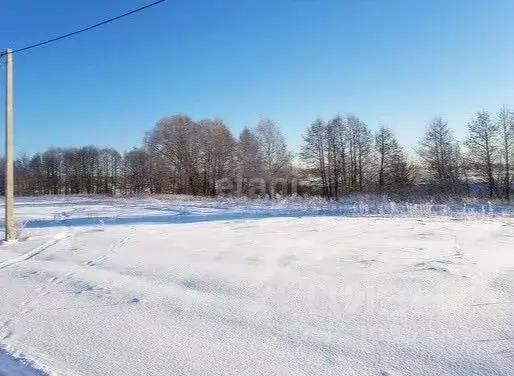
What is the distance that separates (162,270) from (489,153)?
45.1m

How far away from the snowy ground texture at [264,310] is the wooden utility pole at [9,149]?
76.1 inches

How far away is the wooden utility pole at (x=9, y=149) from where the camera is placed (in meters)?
9.25

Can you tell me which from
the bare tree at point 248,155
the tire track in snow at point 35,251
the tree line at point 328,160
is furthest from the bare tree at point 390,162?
the tire track in snow at point 35,251

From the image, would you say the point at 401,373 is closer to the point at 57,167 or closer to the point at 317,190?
the point at 317,190

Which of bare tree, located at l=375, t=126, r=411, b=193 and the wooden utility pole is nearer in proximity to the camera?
the wooden utility pole

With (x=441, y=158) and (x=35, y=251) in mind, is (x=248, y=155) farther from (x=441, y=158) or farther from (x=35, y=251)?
(x=35, y=251)

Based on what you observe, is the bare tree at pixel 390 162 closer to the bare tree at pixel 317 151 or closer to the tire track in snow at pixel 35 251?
the bare tree at pixel 317 151

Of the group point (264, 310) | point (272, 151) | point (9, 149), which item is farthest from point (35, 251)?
point (272, 151)

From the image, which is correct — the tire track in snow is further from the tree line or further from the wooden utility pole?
the tree line

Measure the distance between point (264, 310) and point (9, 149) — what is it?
7.75 metres

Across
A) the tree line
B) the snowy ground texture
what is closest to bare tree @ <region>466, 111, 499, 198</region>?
the tree line

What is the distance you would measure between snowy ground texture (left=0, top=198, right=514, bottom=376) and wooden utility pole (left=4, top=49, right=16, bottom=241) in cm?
193

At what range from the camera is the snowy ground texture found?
302cm

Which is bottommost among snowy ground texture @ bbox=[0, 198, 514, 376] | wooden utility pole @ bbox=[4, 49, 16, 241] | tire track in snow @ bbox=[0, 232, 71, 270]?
snowy ground texture @ bbox=[0, 198, 514, 376]
